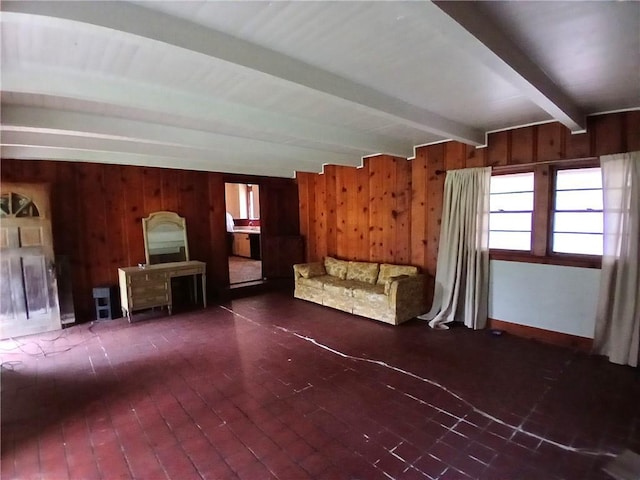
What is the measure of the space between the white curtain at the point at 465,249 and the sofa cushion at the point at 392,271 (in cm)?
42

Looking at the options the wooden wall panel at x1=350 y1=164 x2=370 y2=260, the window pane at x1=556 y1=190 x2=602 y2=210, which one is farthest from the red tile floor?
the wooden wall panel at x1=350 y1=164 x2=370 y2=260

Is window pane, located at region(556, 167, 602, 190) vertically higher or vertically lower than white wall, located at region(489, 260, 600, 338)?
higher

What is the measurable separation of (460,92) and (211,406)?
318 cm

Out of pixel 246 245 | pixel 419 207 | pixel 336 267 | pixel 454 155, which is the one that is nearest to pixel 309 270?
pixel 336 267

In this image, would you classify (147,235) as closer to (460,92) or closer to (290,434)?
(290,434)

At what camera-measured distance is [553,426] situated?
88.7 inches

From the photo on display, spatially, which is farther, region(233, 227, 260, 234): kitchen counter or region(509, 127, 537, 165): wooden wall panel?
region(233, 227, 260, 234): kitchen counter

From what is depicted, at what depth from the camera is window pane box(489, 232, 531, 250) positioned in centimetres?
396

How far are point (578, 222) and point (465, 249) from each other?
3.89 feet

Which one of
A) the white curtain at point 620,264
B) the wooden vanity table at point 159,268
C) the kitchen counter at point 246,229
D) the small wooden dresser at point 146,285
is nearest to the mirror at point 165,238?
the wooden vanity table at point 159,268

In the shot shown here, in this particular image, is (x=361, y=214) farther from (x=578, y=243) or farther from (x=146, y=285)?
(x=146, y=285)

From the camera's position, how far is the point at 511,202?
13.3 feet

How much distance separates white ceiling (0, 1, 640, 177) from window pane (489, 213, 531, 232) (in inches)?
43.0

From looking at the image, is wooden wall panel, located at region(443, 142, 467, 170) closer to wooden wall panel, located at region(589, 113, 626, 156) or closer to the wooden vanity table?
wooden wall panel, located at region(589, 113, 626, 156)
